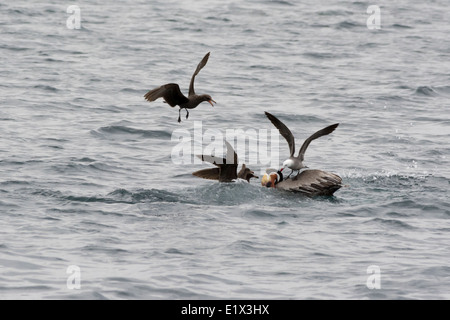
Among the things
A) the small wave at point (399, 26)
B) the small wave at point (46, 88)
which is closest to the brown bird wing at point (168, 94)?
the small wave at point (46, 88)

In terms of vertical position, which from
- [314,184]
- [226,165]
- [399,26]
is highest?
[399,26]

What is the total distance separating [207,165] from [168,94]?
14.6ft

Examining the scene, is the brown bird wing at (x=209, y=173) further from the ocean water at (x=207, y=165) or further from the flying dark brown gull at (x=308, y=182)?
the flying dark brown gull at (x=308, y=182)

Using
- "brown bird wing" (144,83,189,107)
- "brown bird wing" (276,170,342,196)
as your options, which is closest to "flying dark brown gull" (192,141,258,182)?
"brown bird wing" (276,170,342,196)

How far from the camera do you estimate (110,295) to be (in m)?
9.88

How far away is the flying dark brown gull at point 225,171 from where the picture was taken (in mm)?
13984

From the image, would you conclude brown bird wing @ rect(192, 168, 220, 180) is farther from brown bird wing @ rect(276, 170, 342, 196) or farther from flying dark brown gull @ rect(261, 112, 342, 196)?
brown bird wing @ rect(276, 170, 342, 196)

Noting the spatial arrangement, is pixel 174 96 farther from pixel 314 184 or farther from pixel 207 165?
pixel 207 165

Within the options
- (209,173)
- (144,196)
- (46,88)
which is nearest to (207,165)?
(209,173)

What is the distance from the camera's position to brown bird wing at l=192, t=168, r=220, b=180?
14453mm

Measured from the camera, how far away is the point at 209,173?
571 inches
